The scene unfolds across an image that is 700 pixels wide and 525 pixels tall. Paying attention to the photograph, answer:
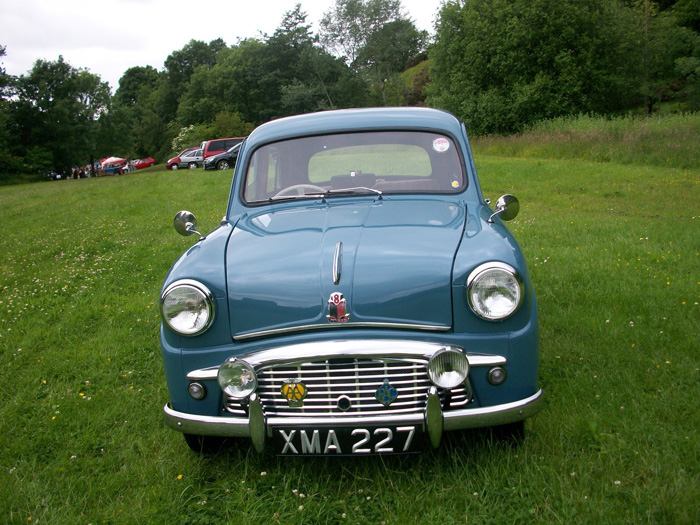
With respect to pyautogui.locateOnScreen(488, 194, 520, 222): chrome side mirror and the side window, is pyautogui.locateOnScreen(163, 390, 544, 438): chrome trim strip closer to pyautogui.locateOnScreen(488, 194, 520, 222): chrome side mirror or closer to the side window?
pyautogui.locateOnScreen(488, 194, 520, 222): chrome side mirror

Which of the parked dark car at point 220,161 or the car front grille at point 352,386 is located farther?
the parked dark car at point 220,161

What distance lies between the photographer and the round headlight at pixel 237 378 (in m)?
2.43

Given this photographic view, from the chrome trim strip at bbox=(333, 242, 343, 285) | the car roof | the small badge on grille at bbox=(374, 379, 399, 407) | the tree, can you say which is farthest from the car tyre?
the tree

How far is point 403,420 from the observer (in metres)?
2.35

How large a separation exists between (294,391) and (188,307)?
593 mm

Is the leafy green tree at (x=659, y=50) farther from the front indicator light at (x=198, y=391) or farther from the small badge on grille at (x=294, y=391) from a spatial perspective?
the front indicator light at (x=198, y=391)

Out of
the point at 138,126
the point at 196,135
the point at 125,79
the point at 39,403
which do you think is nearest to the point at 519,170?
the point at 39,403

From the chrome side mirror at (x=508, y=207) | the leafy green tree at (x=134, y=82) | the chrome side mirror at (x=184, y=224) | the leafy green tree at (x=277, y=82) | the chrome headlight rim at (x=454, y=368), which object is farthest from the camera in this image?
the leafy green tree at (x=134, y=82)

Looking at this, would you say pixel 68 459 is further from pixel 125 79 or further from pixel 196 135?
pixel 125 79

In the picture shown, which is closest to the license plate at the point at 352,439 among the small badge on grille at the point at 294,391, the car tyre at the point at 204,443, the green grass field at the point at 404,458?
the small badge on grille at the point at 294,391

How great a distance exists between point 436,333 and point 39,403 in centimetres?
275

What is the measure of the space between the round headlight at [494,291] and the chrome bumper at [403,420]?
39cm

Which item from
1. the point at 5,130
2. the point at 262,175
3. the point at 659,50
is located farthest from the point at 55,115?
the point at 262,175

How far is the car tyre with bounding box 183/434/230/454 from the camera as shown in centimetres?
289
